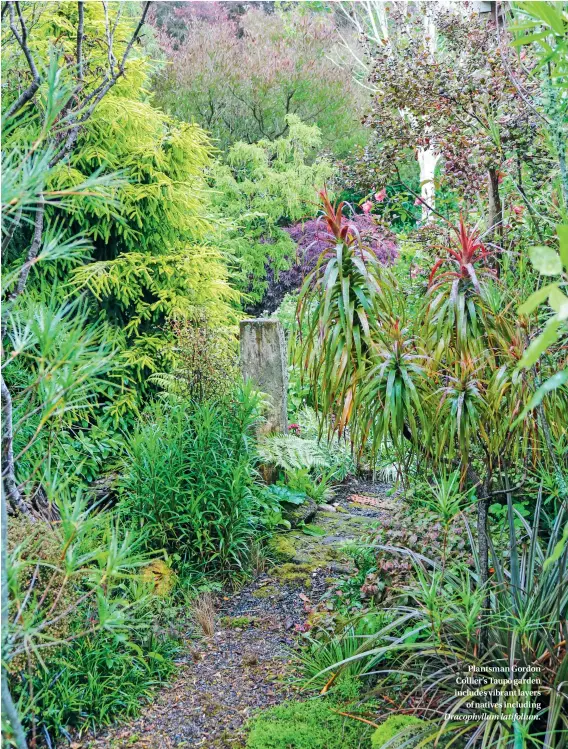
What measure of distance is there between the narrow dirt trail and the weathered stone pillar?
3.73 ft

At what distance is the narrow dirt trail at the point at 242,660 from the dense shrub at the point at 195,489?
30 centimetres

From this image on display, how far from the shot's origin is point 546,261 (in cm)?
74

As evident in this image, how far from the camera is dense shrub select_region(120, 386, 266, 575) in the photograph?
398 cm

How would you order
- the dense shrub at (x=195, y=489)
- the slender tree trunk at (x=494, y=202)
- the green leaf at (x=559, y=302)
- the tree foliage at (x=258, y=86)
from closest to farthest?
1. the green leaf at (x=559, y=302)
2. the slender tree trunk at (x=494, y=202)
3. the dense shrub at (x=195, y=489)
4. the tree foliage at (x=258, y=86)

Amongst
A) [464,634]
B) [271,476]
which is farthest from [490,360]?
[271,476]

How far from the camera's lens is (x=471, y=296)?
2.33m

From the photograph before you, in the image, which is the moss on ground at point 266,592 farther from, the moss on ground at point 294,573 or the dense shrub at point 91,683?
the dense shrub at point 91,683

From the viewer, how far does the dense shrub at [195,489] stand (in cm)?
398

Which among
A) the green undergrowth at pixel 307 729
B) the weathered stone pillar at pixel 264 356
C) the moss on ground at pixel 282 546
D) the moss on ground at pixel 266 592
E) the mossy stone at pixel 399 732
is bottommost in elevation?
the moss on ground at pixel 266 592

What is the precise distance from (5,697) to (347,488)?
16.0ft

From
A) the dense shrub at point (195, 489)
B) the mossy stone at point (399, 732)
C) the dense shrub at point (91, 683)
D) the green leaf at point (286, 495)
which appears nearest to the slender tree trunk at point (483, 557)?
the mossy stone at point (399, 732)

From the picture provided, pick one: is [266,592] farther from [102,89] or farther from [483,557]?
[102,89]

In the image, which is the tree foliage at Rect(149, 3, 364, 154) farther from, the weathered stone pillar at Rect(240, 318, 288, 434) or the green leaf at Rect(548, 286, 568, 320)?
the green leaf at Rect(548, 286, 568, 320)

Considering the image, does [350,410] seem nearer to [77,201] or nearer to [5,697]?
[5,697]
